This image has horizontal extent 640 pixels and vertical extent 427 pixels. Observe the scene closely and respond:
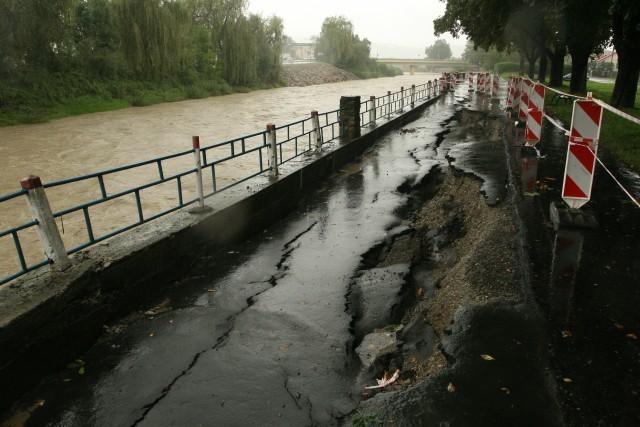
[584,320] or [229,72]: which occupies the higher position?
[229,72]

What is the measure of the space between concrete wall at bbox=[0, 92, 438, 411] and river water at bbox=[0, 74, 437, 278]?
15.3ft

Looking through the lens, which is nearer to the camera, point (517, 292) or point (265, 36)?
point (517, 292)

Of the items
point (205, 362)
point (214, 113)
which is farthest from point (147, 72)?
point (205, 362)

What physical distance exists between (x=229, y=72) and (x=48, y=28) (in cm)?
1724

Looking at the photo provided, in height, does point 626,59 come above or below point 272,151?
above

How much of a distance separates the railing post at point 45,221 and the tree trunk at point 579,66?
23.3 metres

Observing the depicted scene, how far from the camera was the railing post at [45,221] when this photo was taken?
355 cm

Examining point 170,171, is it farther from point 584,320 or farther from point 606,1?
point 606,1

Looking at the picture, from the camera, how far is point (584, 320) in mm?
3457

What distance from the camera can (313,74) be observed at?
62.0 m

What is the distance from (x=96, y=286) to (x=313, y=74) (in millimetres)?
61115

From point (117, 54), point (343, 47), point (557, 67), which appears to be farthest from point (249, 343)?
point (343, 47)

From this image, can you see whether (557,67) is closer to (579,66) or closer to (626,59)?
(579,66)

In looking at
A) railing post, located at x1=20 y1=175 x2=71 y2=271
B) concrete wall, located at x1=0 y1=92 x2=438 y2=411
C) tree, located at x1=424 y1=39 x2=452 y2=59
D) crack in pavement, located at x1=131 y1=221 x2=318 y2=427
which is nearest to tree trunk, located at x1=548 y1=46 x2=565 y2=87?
crack in pavement, located at x1=131 y1=221 x2=318 y2=427
